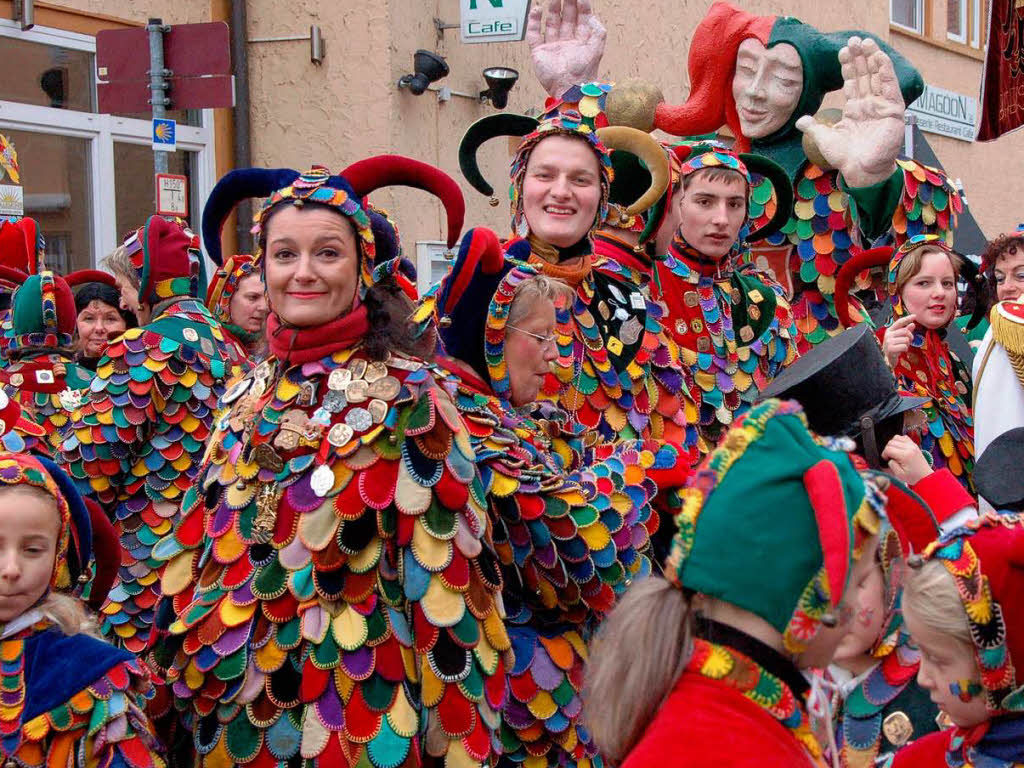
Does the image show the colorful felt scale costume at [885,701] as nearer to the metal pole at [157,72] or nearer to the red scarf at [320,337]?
the red scarf at [320,337]

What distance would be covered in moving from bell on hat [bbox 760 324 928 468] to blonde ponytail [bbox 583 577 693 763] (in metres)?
1.64

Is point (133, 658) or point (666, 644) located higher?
point (666, 644)

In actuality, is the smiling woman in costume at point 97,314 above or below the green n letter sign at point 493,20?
below

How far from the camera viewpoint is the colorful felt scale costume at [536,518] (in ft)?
10.3

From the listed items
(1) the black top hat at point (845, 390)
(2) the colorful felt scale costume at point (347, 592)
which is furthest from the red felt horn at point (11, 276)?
(1) the black top hat at point (845, 390)

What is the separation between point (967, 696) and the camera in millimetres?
2396

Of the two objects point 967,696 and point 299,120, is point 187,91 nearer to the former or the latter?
point 299,120

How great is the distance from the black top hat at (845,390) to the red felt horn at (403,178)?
0.99 m

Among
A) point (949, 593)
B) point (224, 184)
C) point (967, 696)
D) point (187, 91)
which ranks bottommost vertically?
point (967, 696)

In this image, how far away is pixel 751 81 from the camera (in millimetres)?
6891

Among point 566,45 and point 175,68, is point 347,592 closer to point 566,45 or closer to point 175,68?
point 566,45

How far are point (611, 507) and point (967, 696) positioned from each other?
106cm

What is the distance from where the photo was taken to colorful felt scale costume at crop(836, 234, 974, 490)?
558 centimetres

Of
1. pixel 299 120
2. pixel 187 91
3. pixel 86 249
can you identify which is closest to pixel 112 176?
pixel 86 249
